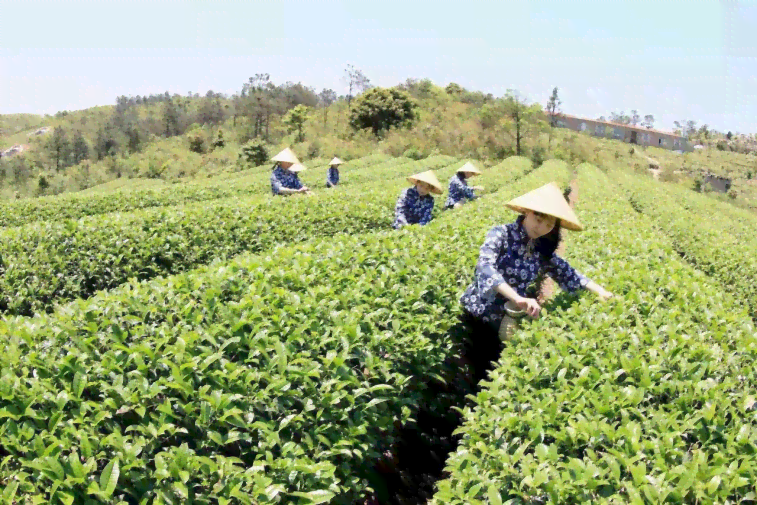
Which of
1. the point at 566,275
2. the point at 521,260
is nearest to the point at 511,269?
the point at 521,260

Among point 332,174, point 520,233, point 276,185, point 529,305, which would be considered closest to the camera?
point 529,305

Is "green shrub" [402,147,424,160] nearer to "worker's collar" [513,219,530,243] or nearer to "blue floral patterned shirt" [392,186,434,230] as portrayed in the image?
"blue floral patterned shirt" [392,186,434,230]

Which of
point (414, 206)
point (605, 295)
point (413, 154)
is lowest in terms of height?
point (605, 295)

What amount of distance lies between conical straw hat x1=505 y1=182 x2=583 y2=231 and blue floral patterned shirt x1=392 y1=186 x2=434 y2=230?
11.6 feet

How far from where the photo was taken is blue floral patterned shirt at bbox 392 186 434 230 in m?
7.51

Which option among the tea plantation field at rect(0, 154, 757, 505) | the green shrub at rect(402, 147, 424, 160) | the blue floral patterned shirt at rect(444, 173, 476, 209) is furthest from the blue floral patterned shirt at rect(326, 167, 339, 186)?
the green shrub at rect(402, 147, 424, 160)

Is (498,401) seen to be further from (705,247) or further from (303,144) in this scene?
(303,144)

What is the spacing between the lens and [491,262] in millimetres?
3869

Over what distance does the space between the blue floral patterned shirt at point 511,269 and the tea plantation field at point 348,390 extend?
0.59ft

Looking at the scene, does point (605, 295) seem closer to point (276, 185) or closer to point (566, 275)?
point (566, 275)

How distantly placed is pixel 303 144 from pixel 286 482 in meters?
38.3

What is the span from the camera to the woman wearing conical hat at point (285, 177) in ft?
32.8

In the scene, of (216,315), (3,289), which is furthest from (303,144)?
(216,315)

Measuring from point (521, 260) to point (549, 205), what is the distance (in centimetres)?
51
